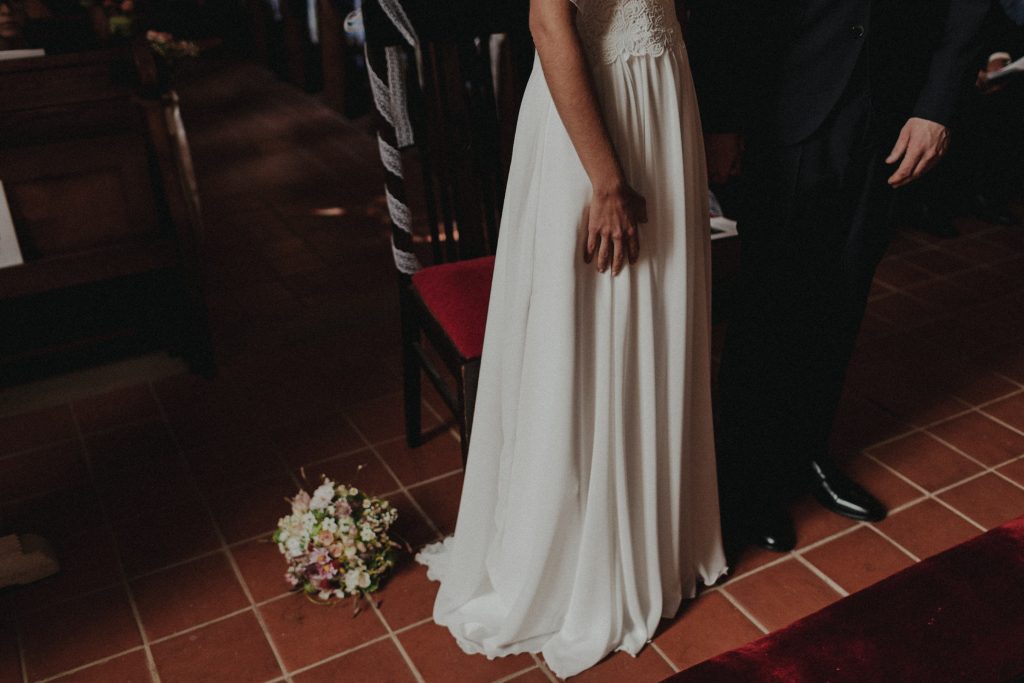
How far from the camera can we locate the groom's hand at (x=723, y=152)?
231cm

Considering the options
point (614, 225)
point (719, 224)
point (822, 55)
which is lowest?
point (719, 224)

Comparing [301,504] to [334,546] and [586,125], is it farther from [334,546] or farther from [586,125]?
[586,125]

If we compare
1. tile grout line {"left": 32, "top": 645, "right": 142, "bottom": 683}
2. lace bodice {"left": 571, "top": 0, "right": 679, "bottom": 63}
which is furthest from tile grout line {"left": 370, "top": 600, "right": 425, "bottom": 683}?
lace bodice {"left": 571, "top": 0, "right": 679, "bottom": 63}

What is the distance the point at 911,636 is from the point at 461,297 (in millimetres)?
1322

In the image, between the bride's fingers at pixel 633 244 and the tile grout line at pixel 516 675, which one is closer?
the bride's fingers at pixel 633 244

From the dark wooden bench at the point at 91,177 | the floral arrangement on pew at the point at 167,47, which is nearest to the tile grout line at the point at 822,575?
the dark wooden bench at the point at 91,177

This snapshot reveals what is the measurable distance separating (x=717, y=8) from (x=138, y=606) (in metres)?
2.06

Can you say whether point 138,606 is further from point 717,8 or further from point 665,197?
point 717,8

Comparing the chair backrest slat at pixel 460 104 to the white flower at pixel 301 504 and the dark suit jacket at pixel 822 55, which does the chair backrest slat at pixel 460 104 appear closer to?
the dark suit jacket at pixel 822 55

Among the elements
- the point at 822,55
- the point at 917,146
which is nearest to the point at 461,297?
the point at 822,55

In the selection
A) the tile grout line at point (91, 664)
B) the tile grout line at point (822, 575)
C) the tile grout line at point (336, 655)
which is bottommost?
the tile grout line at point (822, 575)

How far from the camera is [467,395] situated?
229cm

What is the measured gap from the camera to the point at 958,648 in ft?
6.15

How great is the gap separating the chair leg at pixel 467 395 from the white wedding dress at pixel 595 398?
173 millimetres
